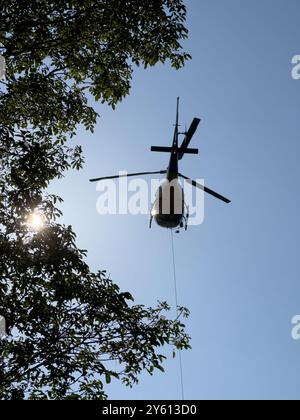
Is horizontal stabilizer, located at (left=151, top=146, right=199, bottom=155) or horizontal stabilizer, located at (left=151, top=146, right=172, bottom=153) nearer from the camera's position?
horizontal stabilizer, located at (left=151, top=146, right=199, bottom=155)

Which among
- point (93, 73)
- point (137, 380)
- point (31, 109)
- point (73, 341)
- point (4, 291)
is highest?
point (93, 73)

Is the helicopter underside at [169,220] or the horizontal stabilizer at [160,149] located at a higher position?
the horizontal stabilizer at [160,149]

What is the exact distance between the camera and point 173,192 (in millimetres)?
16625

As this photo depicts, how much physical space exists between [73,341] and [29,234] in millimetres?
2013

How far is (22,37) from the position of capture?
23.5 feet

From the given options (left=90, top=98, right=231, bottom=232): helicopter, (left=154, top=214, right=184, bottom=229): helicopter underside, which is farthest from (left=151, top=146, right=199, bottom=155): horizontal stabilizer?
(left=154, top=214, right=184, bottom=229): helicopter underside

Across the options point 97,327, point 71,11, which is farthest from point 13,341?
point 71,11

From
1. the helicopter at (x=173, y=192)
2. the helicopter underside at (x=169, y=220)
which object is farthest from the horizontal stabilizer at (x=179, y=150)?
the helicopter underside at (x=169, y=220)

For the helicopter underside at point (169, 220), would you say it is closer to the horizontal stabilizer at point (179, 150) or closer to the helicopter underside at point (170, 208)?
the helicopter underside at point (170, 208)

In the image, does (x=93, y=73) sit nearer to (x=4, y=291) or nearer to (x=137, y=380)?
(x=4, y=291)

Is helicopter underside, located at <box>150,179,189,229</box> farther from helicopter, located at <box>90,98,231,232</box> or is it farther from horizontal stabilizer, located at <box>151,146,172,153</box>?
horizontal stabilizer, located at <box>151,146,172,153</box>

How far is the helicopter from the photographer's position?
16047 mm

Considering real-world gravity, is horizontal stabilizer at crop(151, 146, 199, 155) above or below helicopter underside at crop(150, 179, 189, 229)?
above

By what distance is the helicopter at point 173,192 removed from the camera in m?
16.0
